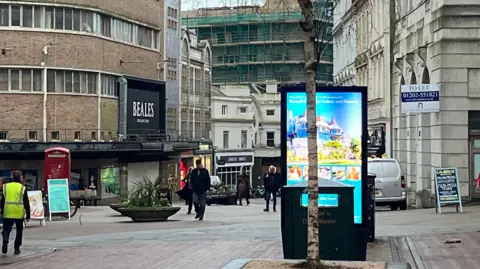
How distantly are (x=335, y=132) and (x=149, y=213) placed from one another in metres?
10.4

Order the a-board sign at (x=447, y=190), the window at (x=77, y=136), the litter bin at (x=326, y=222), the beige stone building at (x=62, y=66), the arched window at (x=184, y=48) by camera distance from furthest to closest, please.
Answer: the arched window at (x=184, y=48)
the window at (x=77, y=136)
the beige stone building at (x=62, y=66)
the a-board sign at (x=447, y=190)
the litter bin at (x=326, y=222)

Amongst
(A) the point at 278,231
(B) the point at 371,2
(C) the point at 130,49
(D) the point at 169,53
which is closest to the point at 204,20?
(D) the point at 169,53

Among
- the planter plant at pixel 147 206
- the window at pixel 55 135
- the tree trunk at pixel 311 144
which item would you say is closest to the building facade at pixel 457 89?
the planter plant at pixel 147 206

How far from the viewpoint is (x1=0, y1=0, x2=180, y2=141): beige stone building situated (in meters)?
42.9

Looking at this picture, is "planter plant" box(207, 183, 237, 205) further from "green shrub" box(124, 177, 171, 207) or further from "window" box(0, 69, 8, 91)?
"green shrub" box(124, 177, 171, 207)

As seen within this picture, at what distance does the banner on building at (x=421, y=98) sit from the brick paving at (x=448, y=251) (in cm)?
881

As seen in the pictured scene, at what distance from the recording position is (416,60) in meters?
32.2

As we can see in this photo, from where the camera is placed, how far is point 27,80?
4344 cm

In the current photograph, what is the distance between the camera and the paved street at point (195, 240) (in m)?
14.4

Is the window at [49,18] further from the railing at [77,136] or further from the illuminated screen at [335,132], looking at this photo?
the illuminated screen at [335,132]

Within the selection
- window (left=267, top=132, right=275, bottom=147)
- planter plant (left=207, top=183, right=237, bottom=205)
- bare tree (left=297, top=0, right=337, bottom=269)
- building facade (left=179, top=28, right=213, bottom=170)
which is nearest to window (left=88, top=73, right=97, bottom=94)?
planter plant (left=207, top=183, right=237, bottom=205)

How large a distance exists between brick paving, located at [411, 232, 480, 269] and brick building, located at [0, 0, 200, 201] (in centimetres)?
2806

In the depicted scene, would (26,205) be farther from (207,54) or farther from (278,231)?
(207,54)

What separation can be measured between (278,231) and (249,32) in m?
76.1
